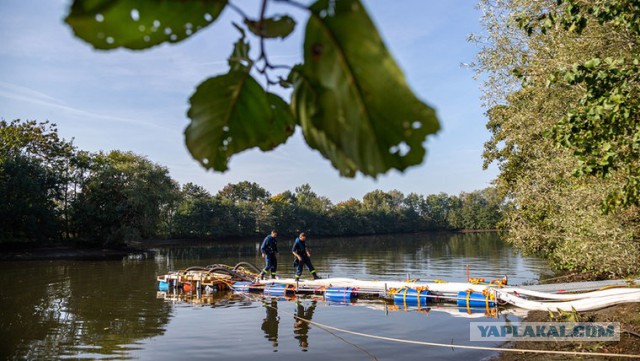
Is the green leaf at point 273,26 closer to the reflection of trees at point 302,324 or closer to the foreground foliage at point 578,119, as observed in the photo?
the foreground foliage at point 578,119

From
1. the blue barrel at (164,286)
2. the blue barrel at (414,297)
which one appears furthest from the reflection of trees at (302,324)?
the blue barrel at (164,286)

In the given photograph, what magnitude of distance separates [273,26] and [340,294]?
57.5 feet

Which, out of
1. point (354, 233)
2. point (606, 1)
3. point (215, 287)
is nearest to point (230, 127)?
point (606, 1)

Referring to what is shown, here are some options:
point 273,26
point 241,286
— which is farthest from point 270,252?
point 273,26

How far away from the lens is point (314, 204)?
360ft

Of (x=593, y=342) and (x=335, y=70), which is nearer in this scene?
(x=335, y=70)

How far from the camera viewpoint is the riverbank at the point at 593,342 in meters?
9.40

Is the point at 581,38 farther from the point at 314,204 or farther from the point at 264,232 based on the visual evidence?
the point at 314,204

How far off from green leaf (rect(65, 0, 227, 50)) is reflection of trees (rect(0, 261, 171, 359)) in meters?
13.8

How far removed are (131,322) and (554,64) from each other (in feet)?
53.1

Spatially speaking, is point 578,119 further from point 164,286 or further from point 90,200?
point 90,200

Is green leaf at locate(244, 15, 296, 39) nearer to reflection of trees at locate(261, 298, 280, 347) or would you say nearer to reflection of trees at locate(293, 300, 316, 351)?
reflection of trees at locate(293, 300, 316, 351)

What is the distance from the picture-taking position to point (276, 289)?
18.9 meters

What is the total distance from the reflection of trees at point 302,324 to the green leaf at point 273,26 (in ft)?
41.0
